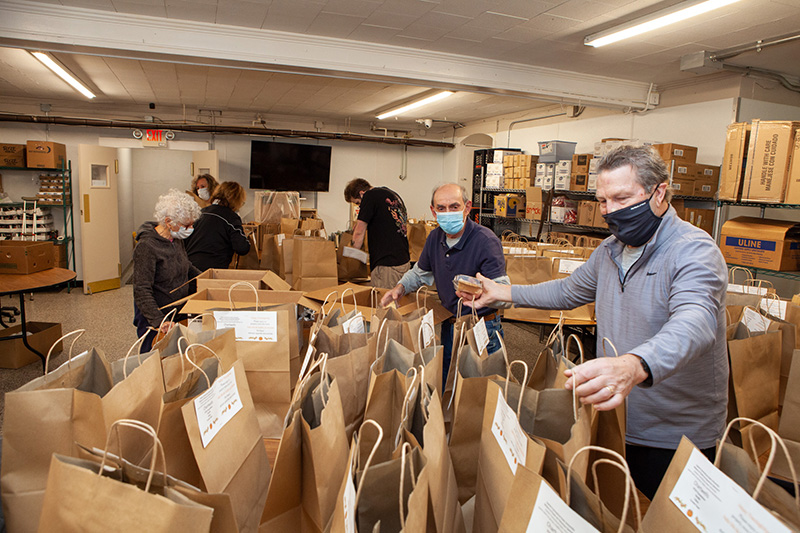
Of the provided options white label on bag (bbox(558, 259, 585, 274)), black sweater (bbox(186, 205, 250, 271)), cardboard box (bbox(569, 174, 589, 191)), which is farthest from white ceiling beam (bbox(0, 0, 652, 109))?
white label on bag (bbox(558, 259, 585, 274))

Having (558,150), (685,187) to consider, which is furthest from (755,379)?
(558,150)

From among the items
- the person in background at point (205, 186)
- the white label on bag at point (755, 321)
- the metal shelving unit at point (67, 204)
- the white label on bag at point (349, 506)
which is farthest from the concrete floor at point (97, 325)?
the white label on bag at point (349, 506)

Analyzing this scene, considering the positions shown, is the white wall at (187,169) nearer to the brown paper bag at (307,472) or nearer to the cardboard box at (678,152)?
the cardboard box at (678,152)

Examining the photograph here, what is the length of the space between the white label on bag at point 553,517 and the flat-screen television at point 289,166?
8.88m

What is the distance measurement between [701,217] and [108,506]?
552cm

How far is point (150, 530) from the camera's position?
685 mm

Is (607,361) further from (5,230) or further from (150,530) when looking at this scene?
(5,230)

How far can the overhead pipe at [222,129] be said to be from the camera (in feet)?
24.1

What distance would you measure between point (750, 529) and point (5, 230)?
326 inches

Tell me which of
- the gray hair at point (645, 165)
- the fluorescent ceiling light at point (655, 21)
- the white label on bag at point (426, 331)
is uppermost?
the fluorescent ceiling light at point (655, 21)

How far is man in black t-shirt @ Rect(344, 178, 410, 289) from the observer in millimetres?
3789

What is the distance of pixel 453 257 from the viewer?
241 cm

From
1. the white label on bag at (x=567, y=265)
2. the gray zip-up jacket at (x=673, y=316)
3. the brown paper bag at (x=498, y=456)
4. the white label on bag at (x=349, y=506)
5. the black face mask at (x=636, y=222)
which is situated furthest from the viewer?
the white label on bag at (x=567, y=265)

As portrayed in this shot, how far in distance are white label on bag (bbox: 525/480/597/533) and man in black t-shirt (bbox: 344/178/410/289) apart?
3.13 meters
